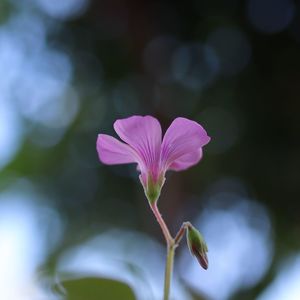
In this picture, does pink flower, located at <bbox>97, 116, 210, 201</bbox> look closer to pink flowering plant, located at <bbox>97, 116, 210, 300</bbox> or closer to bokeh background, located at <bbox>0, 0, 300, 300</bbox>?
pink flowering plant, located at <bbox>97, 116, 210, 300</bbox>

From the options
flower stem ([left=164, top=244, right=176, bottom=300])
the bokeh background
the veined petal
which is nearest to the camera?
flower stem ([left=164, top=244, right=176, bottom=300])

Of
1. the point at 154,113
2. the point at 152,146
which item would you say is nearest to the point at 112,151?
the point at 152,146

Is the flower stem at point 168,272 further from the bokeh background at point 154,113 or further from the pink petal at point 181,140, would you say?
the bokeh background at point 154,113

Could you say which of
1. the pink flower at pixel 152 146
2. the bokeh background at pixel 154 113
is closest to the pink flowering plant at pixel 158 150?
the pink flower at pixel 152 146

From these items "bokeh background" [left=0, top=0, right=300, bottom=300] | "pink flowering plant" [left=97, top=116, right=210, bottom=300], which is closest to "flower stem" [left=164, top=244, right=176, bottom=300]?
"pink flowering plant" [left=97, top=116, right=210, bottom=300]

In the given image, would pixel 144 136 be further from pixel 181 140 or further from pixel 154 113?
pixel 154 113

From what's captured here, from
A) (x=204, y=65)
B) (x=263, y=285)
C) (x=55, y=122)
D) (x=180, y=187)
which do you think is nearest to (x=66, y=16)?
(x=55, y=122)
